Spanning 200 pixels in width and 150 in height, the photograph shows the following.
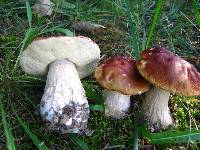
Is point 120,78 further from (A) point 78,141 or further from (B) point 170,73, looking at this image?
(A) point 78,141

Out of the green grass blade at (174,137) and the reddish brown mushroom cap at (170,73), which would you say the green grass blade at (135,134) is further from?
the reddish brown mushroom cap at (170,73)

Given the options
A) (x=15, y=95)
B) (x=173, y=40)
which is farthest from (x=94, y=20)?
(x=15, y=95)

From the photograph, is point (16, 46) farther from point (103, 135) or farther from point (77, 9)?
point (103, 135)

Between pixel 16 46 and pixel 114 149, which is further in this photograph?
pixel 16 46

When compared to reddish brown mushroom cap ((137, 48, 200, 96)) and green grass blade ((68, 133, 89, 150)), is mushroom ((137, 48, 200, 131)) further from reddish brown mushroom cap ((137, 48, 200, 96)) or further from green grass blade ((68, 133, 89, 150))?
green grass blade ((68, 133, 89, 150))

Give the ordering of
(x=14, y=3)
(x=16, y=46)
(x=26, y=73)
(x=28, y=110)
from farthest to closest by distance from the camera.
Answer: (x=14, y=3)
(x=16, y=46)
(x=26, y=73)
(x=28, y=110)

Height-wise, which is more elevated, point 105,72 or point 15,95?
point 105,72
